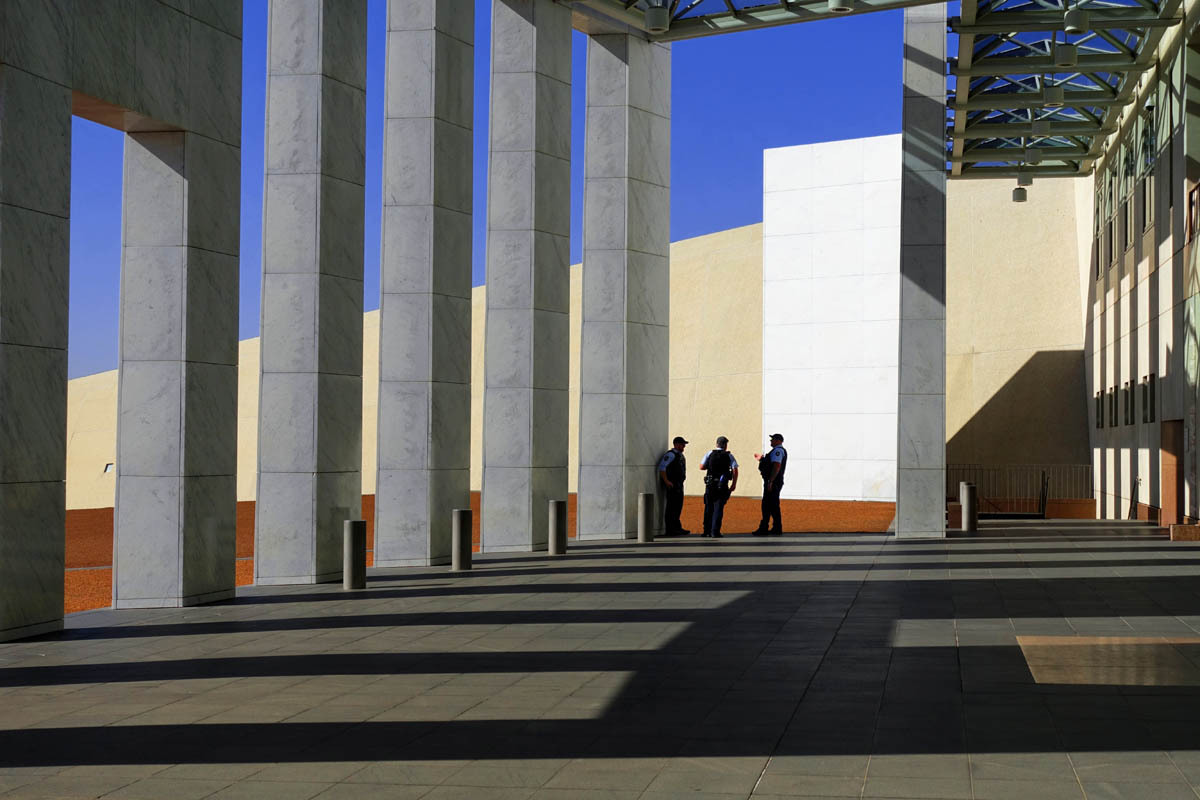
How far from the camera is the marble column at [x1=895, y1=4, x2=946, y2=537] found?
75.8 feet

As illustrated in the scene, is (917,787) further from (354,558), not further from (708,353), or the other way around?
(708,353)

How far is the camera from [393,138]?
61.2 ft

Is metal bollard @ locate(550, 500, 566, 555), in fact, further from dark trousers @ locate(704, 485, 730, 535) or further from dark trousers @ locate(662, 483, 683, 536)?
dark trousers @ locate(662, 483, 683, 536)

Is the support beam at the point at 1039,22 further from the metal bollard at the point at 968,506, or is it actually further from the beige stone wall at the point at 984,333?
the beige stone wall at the point at 984,333

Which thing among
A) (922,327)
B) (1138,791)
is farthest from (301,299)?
(1138,791)

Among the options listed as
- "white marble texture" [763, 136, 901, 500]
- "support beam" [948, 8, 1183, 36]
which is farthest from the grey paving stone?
"white marble texture" [763, 136, 901, 500]

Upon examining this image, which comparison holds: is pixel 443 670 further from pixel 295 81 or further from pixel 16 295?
pixel 295 81

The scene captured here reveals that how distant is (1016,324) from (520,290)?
31.7m

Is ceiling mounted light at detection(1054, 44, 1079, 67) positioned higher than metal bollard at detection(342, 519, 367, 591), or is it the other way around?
ceiling mounted light at detection(1054, 44, 1079, 67)

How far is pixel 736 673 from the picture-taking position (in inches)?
368

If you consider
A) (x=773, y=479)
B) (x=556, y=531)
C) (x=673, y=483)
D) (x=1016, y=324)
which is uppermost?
(x=1016, y=324)

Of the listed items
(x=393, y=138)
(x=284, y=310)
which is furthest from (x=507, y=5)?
(x=284, y=310)

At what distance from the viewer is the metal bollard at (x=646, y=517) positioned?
23172mm

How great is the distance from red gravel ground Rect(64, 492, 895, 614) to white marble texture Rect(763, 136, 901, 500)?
1670 mm
